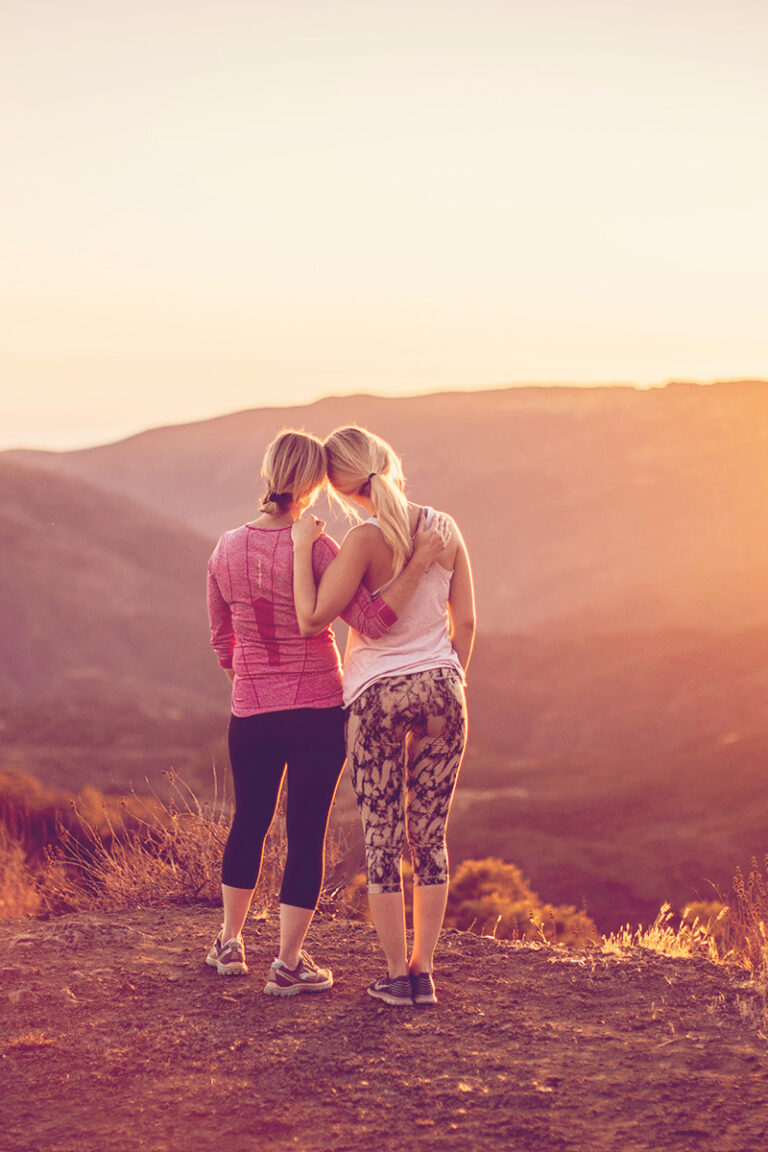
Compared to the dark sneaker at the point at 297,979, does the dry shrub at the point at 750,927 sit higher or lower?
lower

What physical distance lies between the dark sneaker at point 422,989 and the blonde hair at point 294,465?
1.57m

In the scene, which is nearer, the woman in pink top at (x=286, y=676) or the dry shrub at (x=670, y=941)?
the woman in pink top at (x=286, y=676)

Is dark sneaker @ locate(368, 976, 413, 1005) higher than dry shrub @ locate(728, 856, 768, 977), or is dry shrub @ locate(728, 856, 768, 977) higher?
dark sneaker @ locate(368, 976, 413, 1005)

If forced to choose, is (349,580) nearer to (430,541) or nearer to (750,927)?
(430,541)

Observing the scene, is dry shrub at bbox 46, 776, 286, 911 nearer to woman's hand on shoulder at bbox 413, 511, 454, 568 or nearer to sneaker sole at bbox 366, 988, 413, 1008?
sneaker sole at bbox 366, 988, 413, 1008

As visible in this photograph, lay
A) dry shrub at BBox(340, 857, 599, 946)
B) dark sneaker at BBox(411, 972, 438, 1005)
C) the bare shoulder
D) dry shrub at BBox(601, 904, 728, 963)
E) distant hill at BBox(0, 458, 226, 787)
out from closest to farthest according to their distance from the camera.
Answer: the bare shoulder < dark sneaker at BBox(411, 972, 438, 1005) < dry shrub at BBox(601, 904, 728, 963) < dry shrub at BBox(340, 857, 599, 946) < distant hill at BBox(0, 458, 226, 787)

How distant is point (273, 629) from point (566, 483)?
366 feet

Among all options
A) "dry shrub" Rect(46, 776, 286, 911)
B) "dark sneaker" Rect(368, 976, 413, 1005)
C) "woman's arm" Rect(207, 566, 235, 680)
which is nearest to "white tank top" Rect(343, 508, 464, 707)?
"woman's arm" Rect(207, 566, 235, 680)

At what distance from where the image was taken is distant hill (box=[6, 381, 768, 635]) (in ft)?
316

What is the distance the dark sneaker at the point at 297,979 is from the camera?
383 cm

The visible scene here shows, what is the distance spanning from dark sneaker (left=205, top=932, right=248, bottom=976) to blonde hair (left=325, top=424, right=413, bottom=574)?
1496 millimetres

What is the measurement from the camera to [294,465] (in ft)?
11.5

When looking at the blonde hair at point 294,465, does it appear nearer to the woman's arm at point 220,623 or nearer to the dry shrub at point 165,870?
the woman's arm at point 220,623

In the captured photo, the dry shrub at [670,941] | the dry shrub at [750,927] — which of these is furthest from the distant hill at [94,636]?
the dry shrub at [670,941]
